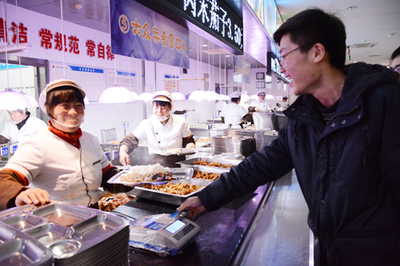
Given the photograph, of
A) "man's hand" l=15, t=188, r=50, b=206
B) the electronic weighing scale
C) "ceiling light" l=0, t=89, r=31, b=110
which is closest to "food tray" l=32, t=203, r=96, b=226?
"man's hand" l=15, t=188, r=50, b=206

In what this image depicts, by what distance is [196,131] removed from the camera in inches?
330

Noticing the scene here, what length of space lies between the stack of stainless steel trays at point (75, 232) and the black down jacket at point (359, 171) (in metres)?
0.89

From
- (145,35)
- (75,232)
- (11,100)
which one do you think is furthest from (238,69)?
(75,232)

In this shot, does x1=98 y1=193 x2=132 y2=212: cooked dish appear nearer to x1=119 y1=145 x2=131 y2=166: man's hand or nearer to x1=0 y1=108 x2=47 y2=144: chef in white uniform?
x1=119 y1=145 x2=131 y2=166: man's hand

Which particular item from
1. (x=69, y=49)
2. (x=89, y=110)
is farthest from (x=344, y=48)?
(x=89, y=110)

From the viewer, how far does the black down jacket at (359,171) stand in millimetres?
1053

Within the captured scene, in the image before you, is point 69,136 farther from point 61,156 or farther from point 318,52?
point 318,52

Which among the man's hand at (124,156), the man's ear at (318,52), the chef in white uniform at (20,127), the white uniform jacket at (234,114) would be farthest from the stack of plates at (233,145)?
the white uniform jacket at (234,114)

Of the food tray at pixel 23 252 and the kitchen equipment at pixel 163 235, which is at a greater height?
the food tray at pixel 23 252

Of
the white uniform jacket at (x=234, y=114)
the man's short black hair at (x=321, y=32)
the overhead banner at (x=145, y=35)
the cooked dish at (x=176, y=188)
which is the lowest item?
the cooked dish at (x=176, y=188)

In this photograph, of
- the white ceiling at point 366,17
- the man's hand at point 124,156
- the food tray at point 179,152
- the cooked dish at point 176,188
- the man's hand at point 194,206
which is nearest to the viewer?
the man's hand at point 194,206

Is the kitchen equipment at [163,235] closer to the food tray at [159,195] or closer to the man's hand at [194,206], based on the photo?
the man's hand at [194,206]

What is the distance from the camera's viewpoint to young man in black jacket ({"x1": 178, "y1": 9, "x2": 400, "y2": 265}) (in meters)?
1.07

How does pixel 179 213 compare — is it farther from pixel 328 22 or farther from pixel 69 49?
pixel 69 49
